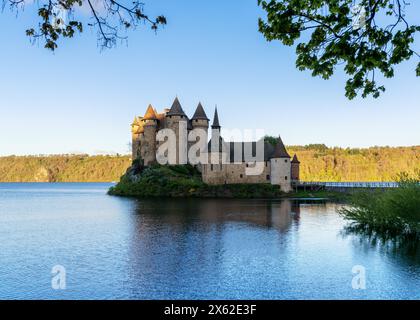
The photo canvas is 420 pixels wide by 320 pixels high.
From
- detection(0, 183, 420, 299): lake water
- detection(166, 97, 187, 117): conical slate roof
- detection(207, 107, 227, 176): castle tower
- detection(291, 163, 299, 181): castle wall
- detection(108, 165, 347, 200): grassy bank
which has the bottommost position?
detection(0, 183, 420, 299): lake water

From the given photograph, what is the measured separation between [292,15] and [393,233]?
24.8 metres

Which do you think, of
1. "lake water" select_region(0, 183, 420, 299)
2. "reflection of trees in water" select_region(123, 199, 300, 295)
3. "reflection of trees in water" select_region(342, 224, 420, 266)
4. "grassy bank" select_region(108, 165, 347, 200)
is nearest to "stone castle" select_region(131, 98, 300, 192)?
"grassy bank" select_region(108, 165, 347, 200)

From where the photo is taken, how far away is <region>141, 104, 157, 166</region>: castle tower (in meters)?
78.8

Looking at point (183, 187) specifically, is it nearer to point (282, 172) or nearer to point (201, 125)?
point (201, 125)

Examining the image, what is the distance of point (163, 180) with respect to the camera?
2852 inches

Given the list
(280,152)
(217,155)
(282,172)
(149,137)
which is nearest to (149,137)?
(149,137)

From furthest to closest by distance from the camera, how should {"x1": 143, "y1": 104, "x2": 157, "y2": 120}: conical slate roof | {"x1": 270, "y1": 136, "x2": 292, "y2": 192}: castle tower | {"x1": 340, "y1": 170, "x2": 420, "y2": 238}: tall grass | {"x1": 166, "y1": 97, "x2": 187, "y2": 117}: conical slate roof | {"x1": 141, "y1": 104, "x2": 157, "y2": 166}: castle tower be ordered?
1. {"x1": 143, "y1": 104, "x2": 157, "y2": 120}: conical slate roof
2. {"x1": 141, "y1": 104, "x2": 157, "y2": 166}: castle tower
3. {"x1": 166, "y1": 97, "x2": 187, "y2": 117}: conical slate roof
4. {"x1": 270, "y1": 136, "x2": 292, "y2": 192}: castle tower
5. {"x1": 340, "y1": 170, "x2": 420, "y2": 238}: tall grass

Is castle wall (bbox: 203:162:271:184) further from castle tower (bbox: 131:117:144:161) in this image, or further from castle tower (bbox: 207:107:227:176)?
castle tower (bbox: 131:117:144:161)

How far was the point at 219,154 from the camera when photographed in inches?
2822

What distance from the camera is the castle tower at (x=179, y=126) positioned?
7656cm

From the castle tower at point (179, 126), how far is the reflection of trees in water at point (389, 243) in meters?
50.5

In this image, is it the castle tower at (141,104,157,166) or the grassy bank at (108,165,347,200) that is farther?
the castle tower at (141,104,157,166)

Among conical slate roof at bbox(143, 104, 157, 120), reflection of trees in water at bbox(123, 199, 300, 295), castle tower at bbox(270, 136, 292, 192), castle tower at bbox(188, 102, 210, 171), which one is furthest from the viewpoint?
conical slate roof at bbox(143, 104, 157, 120)
